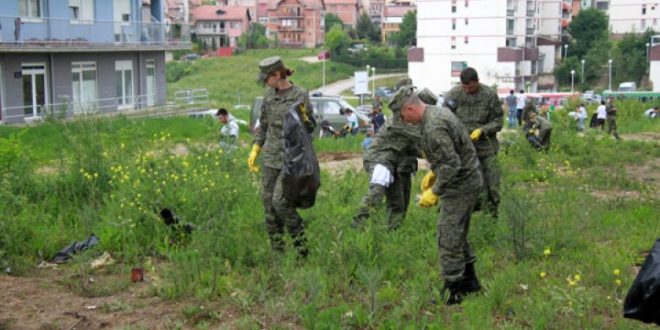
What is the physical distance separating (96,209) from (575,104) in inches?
888

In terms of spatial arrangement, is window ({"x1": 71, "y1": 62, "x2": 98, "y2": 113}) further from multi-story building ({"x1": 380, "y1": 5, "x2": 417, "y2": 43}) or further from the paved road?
multi-story building ({"x1": 380, "y1": 5, "x2": 417, "y2": 43})

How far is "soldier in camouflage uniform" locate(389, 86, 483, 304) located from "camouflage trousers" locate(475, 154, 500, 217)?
7.25ft

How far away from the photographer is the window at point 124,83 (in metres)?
34.6

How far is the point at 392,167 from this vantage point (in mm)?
8422

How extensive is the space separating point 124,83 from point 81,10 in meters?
3.90

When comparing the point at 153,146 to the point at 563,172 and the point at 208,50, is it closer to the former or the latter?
the point at 563,172

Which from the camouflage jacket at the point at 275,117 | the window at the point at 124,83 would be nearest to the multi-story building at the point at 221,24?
the window at the point at 124,83

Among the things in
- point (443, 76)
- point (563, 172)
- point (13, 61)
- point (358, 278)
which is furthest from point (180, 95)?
point (443, 76)

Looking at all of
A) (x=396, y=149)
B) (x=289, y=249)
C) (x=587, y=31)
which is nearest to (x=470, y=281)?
(x=289, y=249)

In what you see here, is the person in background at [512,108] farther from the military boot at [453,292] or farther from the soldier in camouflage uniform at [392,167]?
the military boot at [453,292]

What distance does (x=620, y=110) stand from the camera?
31281 mm

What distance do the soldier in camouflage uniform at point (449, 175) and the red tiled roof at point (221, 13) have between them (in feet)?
369

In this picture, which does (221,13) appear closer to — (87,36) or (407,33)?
(407,33)

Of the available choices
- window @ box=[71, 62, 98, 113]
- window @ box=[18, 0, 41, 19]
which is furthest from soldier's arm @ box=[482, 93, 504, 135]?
window @ box=[71, 62, 98, 113]
